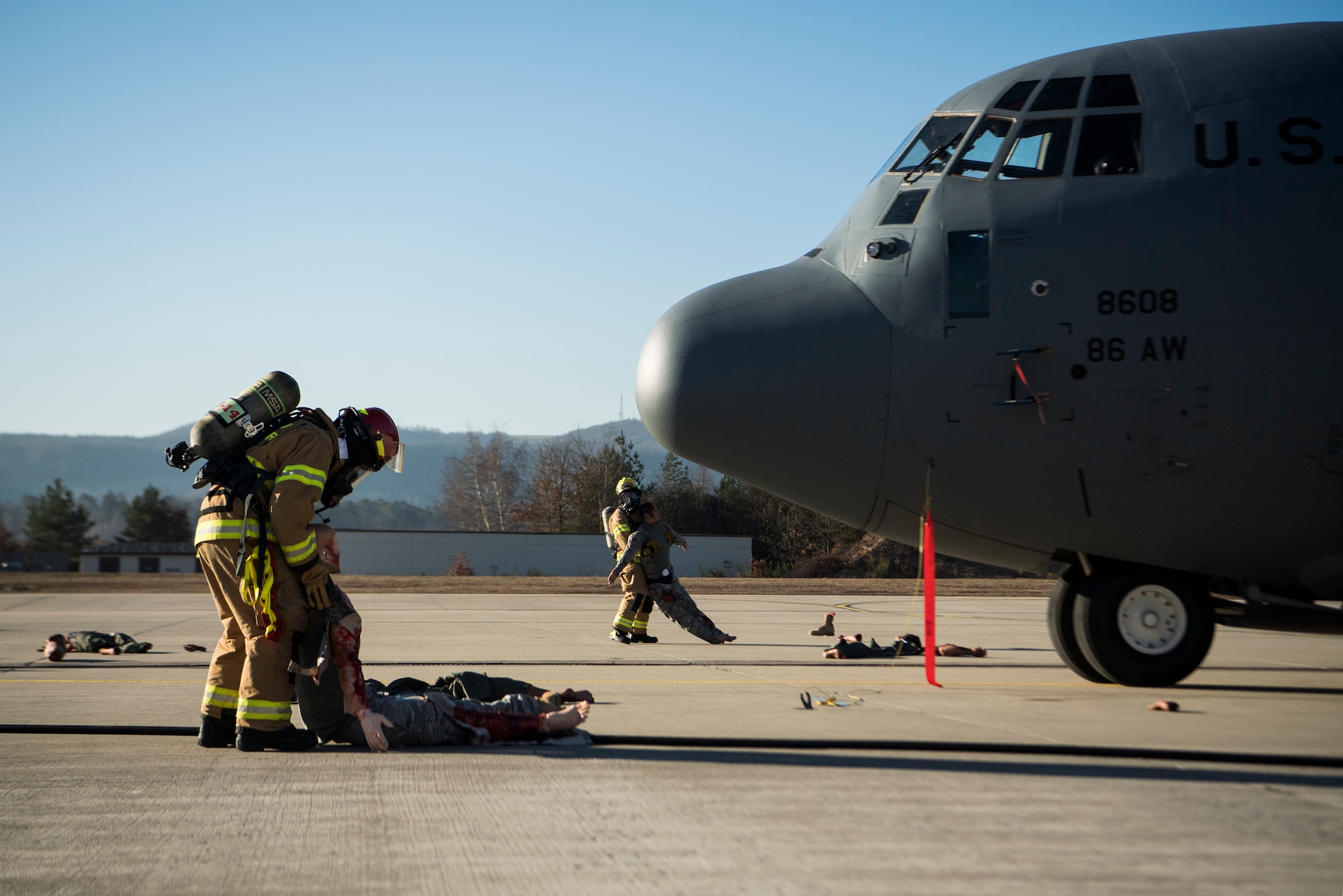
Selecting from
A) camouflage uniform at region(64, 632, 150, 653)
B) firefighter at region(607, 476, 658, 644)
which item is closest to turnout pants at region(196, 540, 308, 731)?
camouflage uniform at region(64, 632, 150, 653)

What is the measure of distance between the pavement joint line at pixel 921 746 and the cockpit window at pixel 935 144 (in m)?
4.40

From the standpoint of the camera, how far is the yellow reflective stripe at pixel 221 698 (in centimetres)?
613

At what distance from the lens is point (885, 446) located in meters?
7.77

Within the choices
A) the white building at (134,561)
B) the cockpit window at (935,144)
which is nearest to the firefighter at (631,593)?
the cockpit window at (935,144)

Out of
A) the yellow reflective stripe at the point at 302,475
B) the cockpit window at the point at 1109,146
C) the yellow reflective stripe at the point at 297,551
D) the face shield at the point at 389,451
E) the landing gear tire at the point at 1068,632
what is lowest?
the landing gear tire at the point at 1068,632

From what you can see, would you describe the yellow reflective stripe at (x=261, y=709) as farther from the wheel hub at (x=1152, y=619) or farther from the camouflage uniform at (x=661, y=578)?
the camouflage uniform at (x=661, y=578)

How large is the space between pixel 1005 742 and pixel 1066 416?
8.55 feet

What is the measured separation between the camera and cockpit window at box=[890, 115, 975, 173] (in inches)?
322

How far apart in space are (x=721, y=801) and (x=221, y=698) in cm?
313

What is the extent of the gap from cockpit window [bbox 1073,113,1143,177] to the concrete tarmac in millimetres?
3873

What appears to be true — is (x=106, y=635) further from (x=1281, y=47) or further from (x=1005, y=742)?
(x=1281, y=47)

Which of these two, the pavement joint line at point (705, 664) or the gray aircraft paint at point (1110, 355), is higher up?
the gray aircraft paint at point (1110, 355)

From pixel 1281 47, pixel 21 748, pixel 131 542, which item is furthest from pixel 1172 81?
pixel 131 542

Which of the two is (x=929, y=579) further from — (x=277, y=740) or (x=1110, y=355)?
(x=277, y=740)
